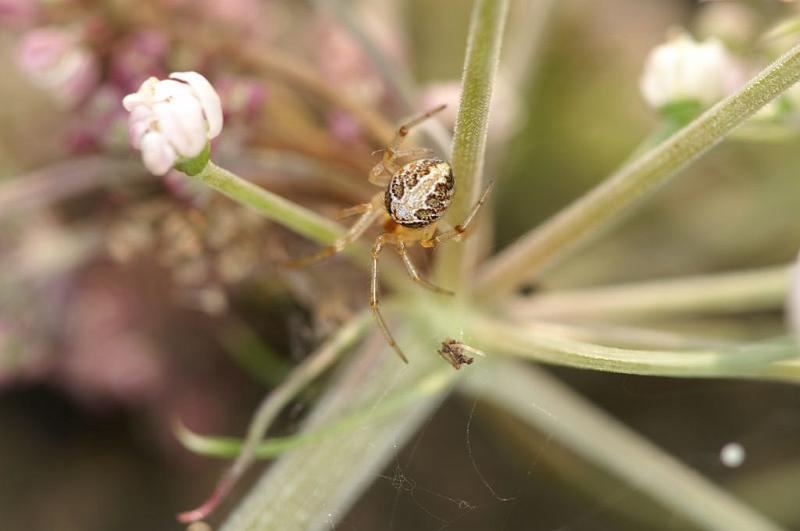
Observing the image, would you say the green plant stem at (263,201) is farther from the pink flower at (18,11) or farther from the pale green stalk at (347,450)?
the pink flower at (18,11)

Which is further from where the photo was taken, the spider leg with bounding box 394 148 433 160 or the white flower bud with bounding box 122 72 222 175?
the spider leg with bounding box 394 148 433 160

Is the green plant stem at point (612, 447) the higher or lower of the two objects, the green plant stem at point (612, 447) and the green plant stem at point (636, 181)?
the lower

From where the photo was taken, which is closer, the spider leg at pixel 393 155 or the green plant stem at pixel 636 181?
the green plant stem at pixel 636 181

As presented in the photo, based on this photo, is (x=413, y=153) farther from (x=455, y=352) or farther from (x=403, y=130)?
(x=455, y=352)

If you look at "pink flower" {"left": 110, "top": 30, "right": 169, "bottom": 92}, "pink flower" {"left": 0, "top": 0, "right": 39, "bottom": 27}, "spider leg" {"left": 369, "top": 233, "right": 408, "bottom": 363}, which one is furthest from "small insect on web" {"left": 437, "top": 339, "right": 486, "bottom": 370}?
"pink flower" {"left": 0, "top": 0, "right": 39, "bottom": 27}

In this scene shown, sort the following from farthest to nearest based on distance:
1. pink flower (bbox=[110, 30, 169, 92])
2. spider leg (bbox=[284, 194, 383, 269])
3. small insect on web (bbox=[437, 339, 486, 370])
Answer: pink flower (bbox=[110, 30, 169, 92]), spider leg (bbox=[284, 194, 383, 269]), small insect on web (bbox=[437, 339, 486, 370])

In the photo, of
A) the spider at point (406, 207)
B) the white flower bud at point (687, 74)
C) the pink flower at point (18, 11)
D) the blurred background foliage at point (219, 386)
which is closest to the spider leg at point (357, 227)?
the spider at point (406, 207)

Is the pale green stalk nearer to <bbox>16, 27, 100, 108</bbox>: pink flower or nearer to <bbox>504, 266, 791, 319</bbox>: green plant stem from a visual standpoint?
<bbox>504, 266, 791, 319</bbox>: green plant stem

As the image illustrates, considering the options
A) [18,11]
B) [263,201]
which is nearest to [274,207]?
[263,201]
